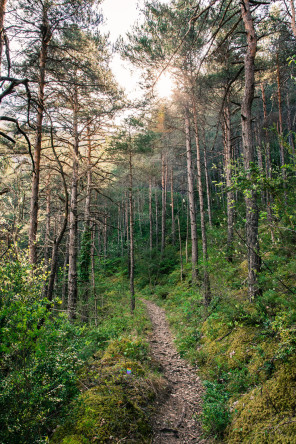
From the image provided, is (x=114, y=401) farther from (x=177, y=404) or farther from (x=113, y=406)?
(x=177, y=404)

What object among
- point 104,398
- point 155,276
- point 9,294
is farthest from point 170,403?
point 155,276

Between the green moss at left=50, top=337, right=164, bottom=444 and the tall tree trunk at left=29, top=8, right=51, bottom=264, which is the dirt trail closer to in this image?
the green moss at left=50, top=337, right=164, bottom=444

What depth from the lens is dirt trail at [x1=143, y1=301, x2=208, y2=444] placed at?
10.5 feet

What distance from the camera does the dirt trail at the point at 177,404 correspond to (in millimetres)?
3195

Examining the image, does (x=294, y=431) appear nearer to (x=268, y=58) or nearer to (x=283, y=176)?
(x=283, y=176)

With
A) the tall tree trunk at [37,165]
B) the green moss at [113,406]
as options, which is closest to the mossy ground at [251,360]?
the green moss at [113,406]

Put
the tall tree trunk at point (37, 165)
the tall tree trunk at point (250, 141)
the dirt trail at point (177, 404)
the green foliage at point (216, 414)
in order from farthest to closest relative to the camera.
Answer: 1. the tall tree trunk at point (37, 165)
2. the tall tree trunk at point (250, 141)
3. the dirt trail at point (177, 404)
4. the green foliage at point (216, 414)

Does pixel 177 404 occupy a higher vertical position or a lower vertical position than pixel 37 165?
lower

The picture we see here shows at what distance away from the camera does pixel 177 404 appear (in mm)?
3955

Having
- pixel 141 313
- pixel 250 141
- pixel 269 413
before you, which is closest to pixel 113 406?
pixel 269 413

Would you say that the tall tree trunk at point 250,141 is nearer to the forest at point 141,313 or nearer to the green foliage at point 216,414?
the forest at point 141,313

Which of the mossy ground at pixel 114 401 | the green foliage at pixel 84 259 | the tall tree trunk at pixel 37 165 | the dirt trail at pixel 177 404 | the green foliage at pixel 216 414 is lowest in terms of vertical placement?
the dirt trail at pixel 177 404

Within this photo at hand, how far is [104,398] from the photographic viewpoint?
3166 mm

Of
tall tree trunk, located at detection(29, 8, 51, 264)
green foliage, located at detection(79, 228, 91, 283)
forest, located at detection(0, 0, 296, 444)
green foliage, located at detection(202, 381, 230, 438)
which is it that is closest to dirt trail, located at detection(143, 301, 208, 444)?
forest, located at detection(0, 0, 296, 444)
